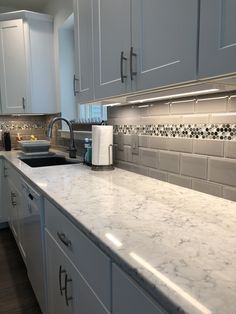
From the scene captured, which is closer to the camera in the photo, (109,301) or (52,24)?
(109,301)

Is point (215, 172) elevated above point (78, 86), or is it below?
below

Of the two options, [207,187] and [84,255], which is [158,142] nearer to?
[207,187]

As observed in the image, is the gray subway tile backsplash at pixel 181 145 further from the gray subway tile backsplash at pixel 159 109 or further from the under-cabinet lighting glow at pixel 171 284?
the under-cabinet lighting glow at pixel 171 284

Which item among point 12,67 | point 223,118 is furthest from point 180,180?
point 12,67

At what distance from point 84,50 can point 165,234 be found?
1331 mm

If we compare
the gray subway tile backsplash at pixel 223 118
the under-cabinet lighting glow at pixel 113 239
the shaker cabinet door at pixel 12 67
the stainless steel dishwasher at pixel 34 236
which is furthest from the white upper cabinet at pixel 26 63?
the under-cabinet lighting glow at pixel 113 239

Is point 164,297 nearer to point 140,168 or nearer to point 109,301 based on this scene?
point 109,301

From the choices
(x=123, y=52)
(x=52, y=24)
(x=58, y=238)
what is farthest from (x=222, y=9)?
(x=52, y=24)

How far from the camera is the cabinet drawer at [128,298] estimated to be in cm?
59

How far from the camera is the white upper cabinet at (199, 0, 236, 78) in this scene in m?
0.71

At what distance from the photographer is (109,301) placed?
76cm

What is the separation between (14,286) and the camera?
202 cm

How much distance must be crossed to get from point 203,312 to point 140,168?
1271 mm

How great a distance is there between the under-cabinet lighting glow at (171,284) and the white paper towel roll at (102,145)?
3.82 feet
